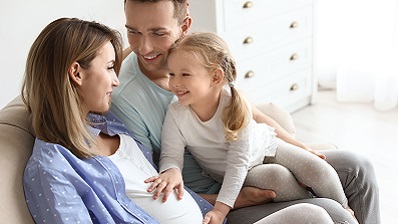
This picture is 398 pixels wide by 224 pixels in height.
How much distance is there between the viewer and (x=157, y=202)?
1759mm

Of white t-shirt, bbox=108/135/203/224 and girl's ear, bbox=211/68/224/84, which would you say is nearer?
white t-shirt, bbox=108/135/203/224

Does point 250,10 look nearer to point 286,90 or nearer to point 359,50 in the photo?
point 286,90

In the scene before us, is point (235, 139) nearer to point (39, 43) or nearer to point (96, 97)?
point (96, 97)

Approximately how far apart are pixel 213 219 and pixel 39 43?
27.5 inches

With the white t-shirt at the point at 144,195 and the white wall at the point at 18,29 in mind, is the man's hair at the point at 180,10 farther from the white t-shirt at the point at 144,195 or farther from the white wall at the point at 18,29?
the white wall at the point at 18,29

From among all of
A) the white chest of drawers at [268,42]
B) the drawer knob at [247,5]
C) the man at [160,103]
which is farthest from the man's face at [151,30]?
the drawer knob at [247,5]

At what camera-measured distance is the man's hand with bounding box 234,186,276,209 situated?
1984 mm

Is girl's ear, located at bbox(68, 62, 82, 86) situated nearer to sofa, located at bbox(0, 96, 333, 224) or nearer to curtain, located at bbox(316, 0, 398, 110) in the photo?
sofa, located at bbox(0, 96, 333, 224)

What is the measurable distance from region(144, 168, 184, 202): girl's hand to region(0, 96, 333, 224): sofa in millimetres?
226

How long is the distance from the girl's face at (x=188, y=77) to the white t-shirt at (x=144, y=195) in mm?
230

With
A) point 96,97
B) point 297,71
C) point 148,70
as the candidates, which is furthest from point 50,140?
point 297,71

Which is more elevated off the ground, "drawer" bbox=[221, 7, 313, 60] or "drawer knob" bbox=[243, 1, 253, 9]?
"drawer knob" bbox=[243, 1, 253, 9]

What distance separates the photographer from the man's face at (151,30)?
1.90 m

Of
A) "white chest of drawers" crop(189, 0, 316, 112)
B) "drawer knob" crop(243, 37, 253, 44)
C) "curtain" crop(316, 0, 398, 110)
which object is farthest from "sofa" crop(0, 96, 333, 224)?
"curtain" crop(316, 0, 398, 110)
